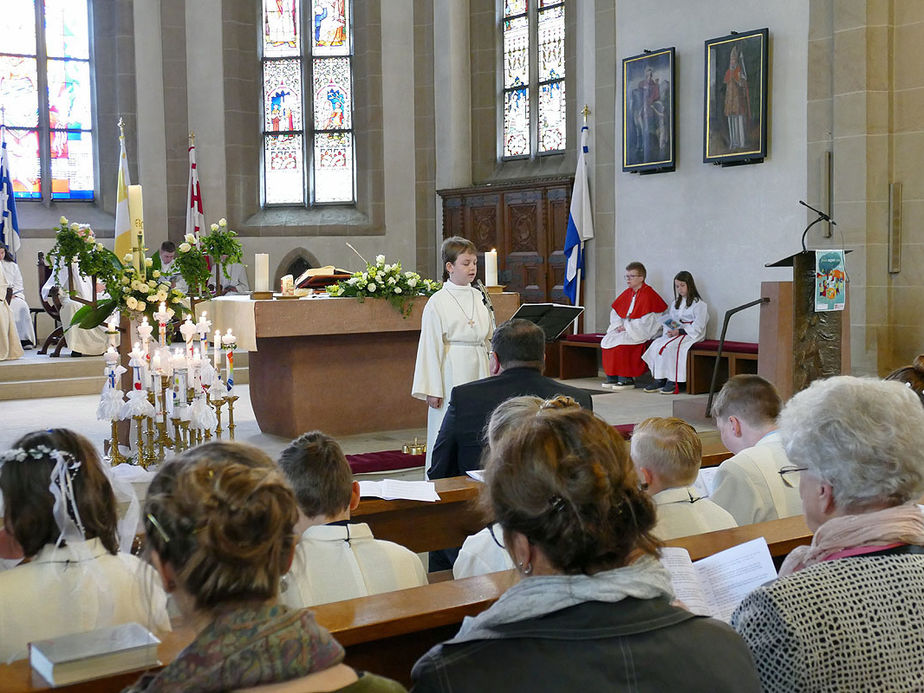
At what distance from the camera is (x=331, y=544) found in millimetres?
2559

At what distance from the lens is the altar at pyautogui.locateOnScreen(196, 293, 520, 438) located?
6.95 metres

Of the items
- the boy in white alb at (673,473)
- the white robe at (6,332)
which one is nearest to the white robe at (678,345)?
the white robe at (6,332)

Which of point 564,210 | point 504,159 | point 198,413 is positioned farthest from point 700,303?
point 198,413

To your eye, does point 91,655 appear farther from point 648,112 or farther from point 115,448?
point 648,112

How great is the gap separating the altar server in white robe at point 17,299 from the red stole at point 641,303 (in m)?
6.22

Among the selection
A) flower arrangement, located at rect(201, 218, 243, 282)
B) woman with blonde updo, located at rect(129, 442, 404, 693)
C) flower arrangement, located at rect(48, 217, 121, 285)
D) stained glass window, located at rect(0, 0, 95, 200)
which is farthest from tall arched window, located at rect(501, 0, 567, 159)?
woman with blonde updo, located at rect(129, 442, 404, 693)

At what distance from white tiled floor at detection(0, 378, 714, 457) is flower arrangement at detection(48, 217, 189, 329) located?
0.99 meters

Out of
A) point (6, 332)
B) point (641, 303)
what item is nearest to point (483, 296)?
point (641, 303)

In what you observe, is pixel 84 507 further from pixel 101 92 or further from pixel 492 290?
pixel 101 92

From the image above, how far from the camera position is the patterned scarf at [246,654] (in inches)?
48.7

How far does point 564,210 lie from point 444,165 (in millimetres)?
2190

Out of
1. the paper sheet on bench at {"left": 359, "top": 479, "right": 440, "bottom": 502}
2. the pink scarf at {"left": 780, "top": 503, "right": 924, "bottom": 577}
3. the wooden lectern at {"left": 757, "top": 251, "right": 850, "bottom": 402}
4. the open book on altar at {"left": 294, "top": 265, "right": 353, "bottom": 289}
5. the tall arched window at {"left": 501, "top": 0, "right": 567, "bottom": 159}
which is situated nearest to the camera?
the pink scarf at {"left": 780, "top": 503, "right": 924, "bottom": 577}

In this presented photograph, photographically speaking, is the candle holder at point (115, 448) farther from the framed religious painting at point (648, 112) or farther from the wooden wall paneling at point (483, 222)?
the wooden wall paneling at point (483, 222)

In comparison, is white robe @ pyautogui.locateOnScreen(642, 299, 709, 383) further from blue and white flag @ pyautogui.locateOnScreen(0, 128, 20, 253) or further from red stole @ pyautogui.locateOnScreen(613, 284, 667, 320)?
blue and white flag @ pyautogui.locateOnScreen(0, 128, 20, 253)
